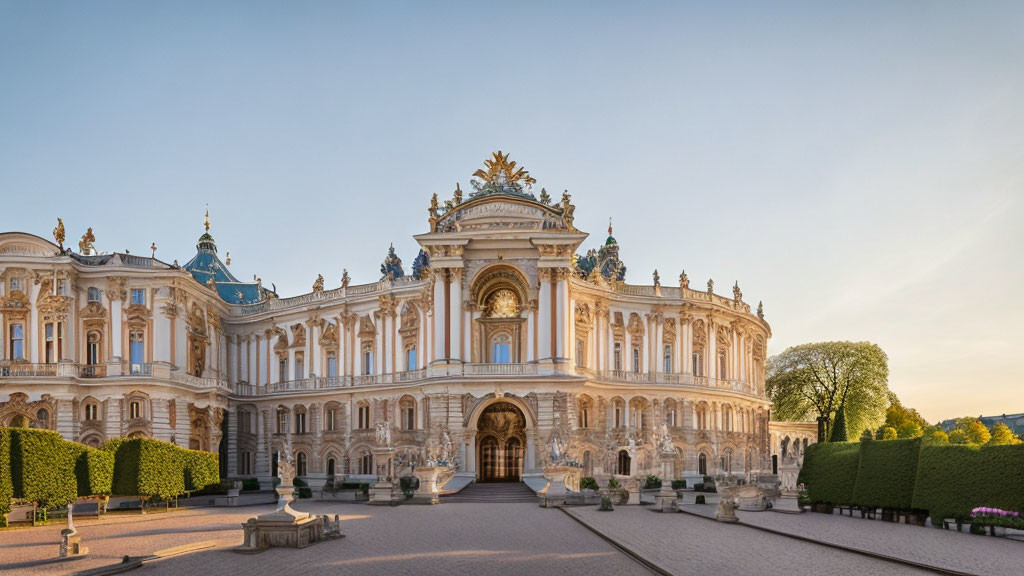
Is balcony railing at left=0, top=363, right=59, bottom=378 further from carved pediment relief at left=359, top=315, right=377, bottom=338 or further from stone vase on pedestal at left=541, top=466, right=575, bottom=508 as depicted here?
stone vase on pedestal at left=541, top=466, right=575, bottom=508

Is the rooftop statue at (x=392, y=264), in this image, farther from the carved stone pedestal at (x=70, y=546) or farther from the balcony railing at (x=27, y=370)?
the carved stone pedestal at (x=70, y=546)

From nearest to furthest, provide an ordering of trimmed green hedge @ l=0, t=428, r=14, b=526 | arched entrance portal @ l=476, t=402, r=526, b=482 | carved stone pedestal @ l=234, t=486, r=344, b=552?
carved stone pedestal @ l=234, t=486, r=344, b=552
trimmed green hedge @ l=0, t=428, r=14, b=526
arched entrance portal @ l=476, t=402, r=526, b=482

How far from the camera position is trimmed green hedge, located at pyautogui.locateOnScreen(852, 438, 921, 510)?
36.2 m

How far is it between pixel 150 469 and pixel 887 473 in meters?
34.9

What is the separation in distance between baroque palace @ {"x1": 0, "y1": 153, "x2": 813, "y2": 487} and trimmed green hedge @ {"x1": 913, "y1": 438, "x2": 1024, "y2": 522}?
20727 mm

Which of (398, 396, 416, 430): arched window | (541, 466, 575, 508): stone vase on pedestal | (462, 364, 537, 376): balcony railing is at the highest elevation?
(462, 364, 537, 376): balcony railing

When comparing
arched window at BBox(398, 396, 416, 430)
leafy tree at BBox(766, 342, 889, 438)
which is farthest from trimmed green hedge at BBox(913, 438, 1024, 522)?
leafy tree at BBox(766, 342, 889, 438)

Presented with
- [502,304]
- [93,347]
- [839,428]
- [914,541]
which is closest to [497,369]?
[502,304]

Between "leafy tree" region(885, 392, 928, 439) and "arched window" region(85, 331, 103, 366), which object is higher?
"arched window" region(85, 331, 103, 366)

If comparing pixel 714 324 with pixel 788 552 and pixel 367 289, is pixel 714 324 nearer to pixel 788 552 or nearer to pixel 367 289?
pixel 367 289

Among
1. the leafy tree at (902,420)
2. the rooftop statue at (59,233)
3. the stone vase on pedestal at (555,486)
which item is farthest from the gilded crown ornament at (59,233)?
the leafy tree at (902,420)

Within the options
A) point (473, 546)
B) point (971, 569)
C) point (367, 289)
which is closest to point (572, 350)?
point (367, 289)

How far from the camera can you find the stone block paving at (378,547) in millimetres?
22484

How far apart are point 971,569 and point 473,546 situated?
1351cm
